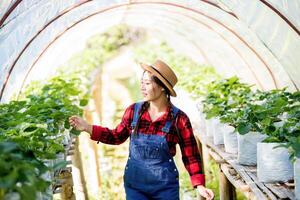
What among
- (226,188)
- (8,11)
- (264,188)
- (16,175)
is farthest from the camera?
(8,11)

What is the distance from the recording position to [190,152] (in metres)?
4.00

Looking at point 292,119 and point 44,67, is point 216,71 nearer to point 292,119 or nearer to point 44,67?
point 44,67

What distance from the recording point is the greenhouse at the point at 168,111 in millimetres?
3891

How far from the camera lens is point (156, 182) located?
3896mm

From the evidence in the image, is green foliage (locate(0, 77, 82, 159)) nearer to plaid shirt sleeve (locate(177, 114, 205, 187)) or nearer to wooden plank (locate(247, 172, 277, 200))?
plaid shirt sleeve (locate(177, 114, 205, 187))

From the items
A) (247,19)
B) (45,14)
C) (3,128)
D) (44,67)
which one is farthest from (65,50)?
(3,128)

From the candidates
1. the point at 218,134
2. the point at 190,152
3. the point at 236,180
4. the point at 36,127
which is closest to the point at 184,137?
the point at 190,152

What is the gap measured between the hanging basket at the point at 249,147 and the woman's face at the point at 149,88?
942 millimetres

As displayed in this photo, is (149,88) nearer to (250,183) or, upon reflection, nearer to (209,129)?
(250,183)

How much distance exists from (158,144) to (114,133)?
480 mm

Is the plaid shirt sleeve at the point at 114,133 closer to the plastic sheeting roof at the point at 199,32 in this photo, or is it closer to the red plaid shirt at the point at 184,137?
the red plaid shirt at the point at 184,137

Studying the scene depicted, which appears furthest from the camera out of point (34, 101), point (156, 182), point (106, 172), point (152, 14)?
point (106, 172)

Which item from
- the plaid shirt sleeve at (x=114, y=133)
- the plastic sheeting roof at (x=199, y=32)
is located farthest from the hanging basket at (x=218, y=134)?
the plaid shirt sleeve at (x=114, y=133)

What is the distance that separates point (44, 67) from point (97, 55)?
10.1 meters
